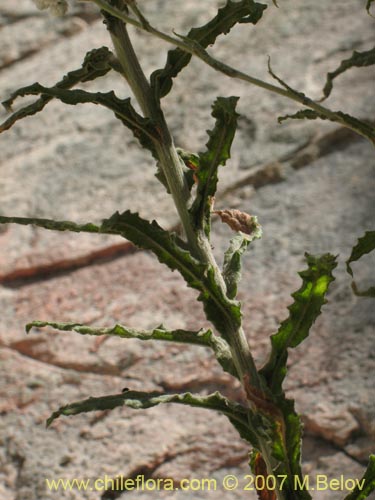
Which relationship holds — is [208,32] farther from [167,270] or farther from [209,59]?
[167,270]

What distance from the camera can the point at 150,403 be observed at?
0.71m

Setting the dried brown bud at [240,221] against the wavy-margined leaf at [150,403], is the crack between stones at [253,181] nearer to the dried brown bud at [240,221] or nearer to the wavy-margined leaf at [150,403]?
the dried brown bud at [240,221]

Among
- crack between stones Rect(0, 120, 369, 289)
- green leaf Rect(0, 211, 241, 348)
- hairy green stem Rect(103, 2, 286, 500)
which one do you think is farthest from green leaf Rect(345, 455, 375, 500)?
crack between stones Rect(0, 120, 369, 289)

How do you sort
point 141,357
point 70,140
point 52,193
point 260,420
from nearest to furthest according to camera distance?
point 260,420
point 141,357
point 52,193
point 70,140

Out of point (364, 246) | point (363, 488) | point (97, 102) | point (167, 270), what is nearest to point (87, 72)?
point (97, 102)

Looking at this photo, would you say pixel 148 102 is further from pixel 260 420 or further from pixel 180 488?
pixel 180 488

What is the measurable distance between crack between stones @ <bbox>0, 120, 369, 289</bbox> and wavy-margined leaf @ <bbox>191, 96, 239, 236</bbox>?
103 centimetres

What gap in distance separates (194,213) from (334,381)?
2.67 ft

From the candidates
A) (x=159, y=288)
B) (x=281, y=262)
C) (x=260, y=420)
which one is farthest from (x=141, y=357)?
(x=260, y=420)

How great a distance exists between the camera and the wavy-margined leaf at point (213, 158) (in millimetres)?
717

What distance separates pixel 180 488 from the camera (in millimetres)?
1332

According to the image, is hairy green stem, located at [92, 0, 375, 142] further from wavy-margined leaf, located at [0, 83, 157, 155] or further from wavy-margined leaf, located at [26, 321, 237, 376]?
wavy-margined leaf, located at [26, 321, 237, 376]

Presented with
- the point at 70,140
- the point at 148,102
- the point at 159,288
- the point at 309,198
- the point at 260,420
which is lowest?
the point at 260,420

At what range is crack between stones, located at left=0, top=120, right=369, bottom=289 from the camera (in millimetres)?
1771
